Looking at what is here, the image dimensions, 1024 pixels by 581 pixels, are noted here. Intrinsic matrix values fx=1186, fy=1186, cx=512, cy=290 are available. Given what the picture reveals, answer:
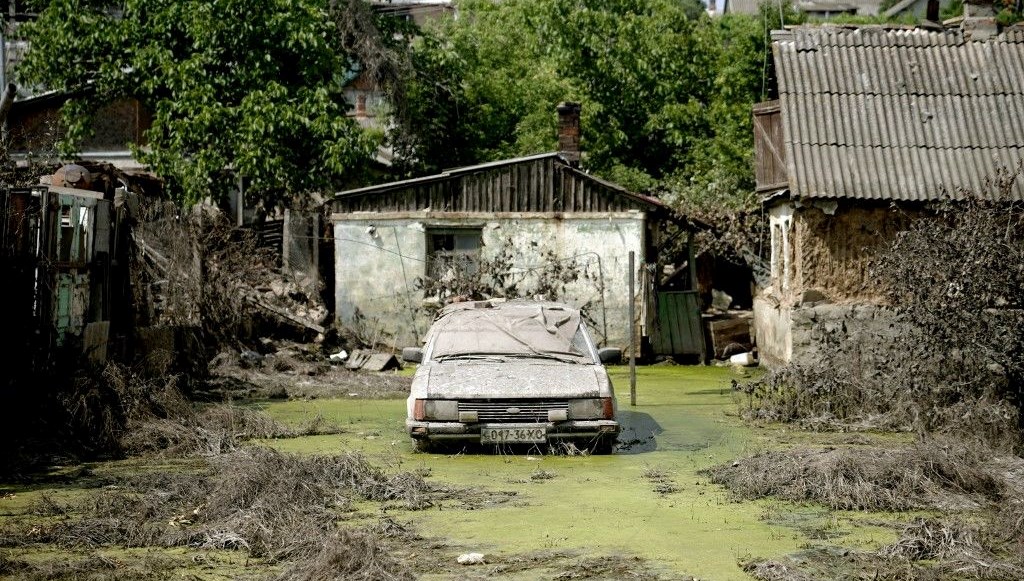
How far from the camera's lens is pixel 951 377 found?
12914mm

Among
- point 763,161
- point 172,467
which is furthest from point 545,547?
point 763,161

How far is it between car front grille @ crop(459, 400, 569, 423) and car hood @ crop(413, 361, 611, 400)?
0.21 ft

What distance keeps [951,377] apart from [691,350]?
10950 millimetres

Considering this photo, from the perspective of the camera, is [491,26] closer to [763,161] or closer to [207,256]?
[763,161]

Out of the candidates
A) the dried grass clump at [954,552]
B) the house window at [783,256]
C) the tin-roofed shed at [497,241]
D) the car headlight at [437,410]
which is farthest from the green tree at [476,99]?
the dried grass clump at [954,552]

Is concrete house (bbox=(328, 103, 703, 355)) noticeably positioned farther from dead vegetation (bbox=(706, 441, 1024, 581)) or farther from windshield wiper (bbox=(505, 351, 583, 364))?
dead vegetation (bbox=(706, 441, 1024, 581))

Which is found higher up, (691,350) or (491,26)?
(491,26)

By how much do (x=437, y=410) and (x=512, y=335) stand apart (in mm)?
1824

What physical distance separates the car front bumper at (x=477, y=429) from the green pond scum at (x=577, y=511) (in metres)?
0.23

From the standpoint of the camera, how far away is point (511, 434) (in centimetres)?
1135

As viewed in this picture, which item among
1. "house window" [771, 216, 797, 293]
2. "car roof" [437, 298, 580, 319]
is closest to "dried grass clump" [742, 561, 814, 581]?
"car roof" [437, 298, 580, 319]

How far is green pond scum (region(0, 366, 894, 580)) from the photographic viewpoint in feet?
24.0

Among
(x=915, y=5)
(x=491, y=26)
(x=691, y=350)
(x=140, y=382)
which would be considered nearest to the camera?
(x=140, y=382)

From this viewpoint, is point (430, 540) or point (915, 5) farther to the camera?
point (915, 5)
